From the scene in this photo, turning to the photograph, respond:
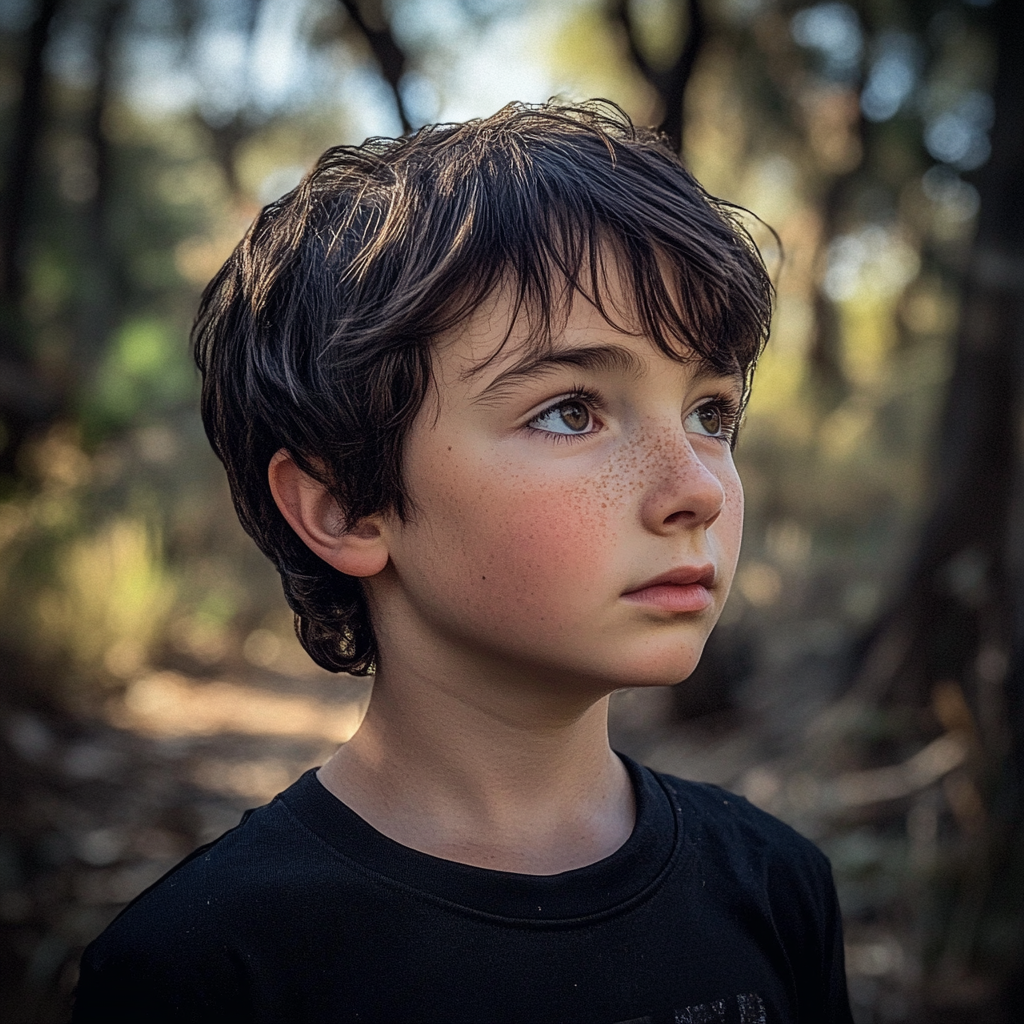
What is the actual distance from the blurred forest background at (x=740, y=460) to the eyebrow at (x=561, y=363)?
0.91 meters

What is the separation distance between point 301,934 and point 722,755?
3666 mm

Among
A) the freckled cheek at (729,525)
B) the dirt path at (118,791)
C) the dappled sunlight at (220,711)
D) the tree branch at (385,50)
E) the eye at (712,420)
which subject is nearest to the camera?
the freckled cheek at (729,525)

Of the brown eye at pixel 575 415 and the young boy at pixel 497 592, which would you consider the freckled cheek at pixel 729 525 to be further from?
the brown eye at pixel 575 415

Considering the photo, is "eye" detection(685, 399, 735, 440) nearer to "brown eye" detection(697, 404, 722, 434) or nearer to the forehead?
"brown eye" detection(697, 404, 722, 434)

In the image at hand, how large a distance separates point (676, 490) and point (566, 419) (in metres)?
0.15

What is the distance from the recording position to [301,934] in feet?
3.71

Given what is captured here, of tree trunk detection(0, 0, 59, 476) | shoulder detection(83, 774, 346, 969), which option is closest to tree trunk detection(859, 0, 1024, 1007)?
shoulder detection(83, 774, 346, 969)

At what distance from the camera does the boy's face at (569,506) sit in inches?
44.6

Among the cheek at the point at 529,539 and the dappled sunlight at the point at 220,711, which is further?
the dappled sunlight at the point at 220,711

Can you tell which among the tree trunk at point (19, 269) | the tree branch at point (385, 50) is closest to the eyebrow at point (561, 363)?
the tree branch at point (385, 50)

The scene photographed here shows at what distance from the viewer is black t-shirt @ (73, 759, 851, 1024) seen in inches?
43.6

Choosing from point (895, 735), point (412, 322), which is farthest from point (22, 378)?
point (412, 322)

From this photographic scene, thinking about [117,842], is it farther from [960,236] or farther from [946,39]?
[960,236]

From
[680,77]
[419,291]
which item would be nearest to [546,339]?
[419,291]
